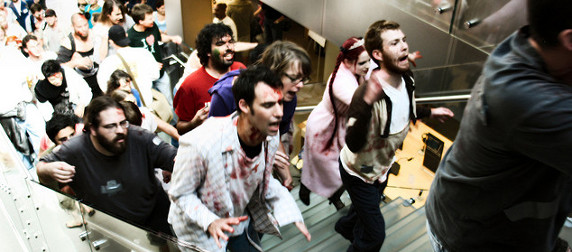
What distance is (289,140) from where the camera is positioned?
12.2ft

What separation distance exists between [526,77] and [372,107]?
135 cm

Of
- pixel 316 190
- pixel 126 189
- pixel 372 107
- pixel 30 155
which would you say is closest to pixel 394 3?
pixel 316 190

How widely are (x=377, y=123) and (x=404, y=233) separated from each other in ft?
4.06

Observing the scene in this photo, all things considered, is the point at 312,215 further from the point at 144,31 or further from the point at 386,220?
the point at 144,31

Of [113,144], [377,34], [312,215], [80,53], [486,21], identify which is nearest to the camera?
[377,34]

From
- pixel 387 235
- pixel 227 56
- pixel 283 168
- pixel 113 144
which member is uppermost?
pixel 227 56

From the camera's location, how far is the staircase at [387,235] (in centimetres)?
342

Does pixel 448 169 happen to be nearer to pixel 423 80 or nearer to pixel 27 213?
pixel 423 80

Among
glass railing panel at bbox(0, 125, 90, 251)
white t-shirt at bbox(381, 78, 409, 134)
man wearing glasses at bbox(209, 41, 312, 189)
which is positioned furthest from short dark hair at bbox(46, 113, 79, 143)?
white t-shirt at bbox(381, 78, 409, 134)

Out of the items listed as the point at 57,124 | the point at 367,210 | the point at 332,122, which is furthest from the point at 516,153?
the point at 57,124

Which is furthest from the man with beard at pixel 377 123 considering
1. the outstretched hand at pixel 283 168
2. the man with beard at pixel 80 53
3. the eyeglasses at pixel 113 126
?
the man with beard at pixel 80 53

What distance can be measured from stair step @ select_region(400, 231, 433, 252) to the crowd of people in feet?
1.34

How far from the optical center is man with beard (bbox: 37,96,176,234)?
Answer: 302 cm

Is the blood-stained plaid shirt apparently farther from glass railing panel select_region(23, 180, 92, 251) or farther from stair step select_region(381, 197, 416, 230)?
stair step select_region(381, 197, 416, 230)
